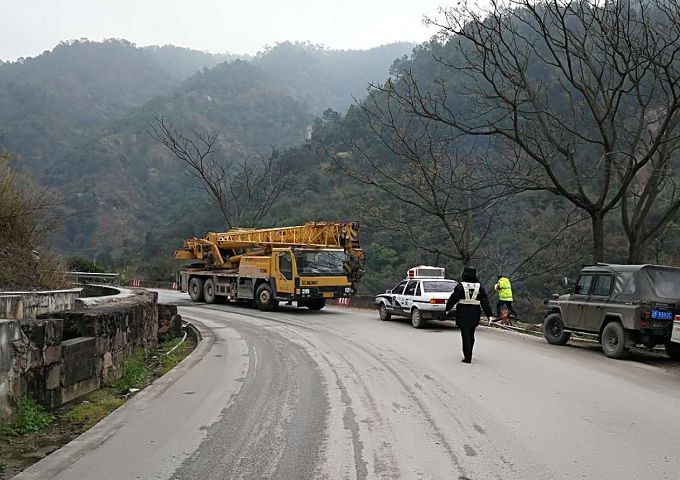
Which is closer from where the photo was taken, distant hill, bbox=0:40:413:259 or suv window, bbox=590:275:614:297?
suv window, bbox=590:275:614:297

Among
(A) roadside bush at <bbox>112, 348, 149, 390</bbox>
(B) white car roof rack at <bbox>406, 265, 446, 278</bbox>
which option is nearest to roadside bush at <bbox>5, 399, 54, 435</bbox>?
(A) roadside bush at <bbox>112, 348, 149, 390</bbox>

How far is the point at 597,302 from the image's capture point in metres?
13.3

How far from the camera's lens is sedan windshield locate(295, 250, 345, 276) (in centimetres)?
2359

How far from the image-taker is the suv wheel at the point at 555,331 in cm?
1463

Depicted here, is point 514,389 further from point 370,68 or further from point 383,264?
point 370,68

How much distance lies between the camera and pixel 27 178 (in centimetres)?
1560

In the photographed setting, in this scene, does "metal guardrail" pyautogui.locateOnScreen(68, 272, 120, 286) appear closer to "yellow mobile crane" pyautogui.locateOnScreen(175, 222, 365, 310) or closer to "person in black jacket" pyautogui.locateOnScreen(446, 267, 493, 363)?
"yellow mobile crane" pyautogui.locateOnScreen(175, 222, 365, 310)

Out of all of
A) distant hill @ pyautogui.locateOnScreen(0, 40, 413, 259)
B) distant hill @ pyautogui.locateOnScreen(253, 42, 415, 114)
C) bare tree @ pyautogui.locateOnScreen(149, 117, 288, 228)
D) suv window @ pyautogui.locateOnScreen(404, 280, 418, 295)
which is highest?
distant hill @ pyautogui.locateOnScreen(253, 42, 415, 114)

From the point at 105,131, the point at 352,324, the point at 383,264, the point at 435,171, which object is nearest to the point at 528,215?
the point at 383,264

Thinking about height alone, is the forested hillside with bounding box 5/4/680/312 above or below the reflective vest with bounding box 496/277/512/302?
above

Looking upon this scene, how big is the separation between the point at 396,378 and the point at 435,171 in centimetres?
1508

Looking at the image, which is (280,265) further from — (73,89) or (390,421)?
(73,89)

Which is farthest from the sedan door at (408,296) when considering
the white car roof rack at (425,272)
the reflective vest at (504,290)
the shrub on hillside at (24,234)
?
the shrub on hillside at (24,234)

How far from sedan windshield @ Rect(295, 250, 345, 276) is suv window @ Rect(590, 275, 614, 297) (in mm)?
11860
